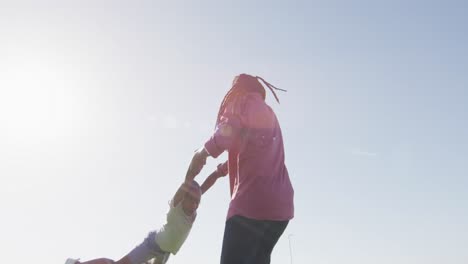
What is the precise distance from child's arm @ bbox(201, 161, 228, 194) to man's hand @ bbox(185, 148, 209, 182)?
2.62ft

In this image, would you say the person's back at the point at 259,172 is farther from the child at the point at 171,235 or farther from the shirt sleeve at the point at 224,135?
the child at the point at 171,235

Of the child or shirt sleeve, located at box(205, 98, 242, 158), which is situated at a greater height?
shirt sleeve, located at box(205, 98, 242, 158)

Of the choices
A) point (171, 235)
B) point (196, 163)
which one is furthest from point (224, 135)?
point (171, 235)

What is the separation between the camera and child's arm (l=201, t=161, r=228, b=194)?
590 cm

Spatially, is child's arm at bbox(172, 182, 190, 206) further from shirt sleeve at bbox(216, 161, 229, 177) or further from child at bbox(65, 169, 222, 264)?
shirt sleeve at bbox(216, 161, 229, 177)

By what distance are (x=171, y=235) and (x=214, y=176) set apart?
0.93 meters

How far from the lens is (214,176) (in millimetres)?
5977

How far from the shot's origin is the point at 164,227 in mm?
5543

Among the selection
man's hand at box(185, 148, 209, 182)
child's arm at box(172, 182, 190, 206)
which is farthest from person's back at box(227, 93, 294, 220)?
child's arm at box(172, 182, 190, 206)

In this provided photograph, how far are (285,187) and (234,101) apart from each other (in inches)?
41.9

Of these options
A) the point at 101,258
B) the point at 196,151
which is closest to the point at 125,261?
the point at 101,258

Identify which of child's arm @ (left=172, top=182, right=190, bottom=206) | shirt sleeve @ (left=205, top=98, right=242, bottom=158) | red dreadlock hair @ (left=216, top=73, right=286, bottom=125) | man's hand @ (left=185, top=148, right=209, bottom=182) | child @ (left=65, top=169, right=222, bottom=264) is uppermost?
red dreadlock hair @ (left=216, top=73, right=286, bottom=125)

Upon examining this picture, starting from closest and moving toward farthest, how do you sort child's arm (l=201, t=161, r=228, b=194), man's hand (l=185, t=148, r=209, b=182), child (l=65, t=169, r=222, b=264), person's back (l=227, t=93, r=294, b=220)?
person's back (l=227, t=93, r=294, b=220)
man's hand (l=185, t=148, r=209, b=182)
child (l=65, t=169, r=222, b=264)
child's arm (l=201, t=161, r=228, b=194)

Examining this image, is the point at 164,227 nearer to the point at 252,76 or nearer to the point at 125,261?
the point at 125,261
